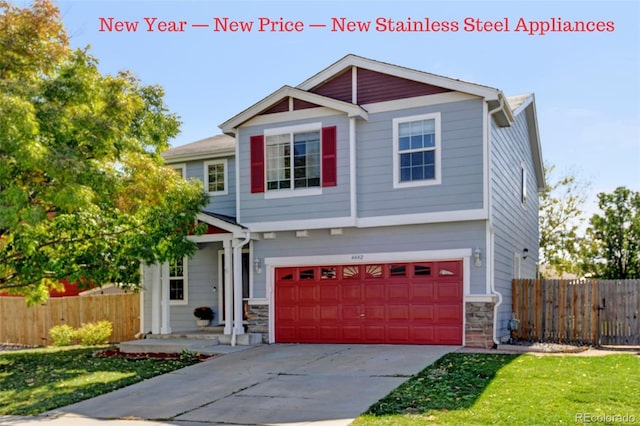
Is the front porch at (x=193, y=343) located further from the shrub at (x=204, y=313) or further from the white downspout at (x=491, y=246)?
the white downspout at (x=491, y=246)

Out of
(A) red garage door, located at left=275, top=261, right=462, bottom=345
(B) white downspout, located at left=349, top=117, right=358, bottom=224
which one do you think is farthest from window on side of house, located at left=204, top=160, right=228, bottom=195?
(B) white downspout, located at left=349, top=117, right=358, bottom=224

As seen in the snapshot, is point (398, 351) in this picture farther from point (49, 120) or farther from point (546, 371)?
point (49, 120)

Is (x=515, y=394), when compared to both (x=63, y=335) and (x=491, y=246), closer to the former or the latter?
(x=491, y=246)

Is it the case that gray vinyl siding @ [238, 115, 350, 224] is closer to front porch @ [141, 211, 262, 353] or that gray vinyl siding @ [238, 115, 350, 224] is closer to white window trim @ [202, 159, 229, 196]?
front porch @ [141, 211, 262, 353]

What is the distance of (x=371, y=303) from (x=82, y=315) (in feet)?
32.5

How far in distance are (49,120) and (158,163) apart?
332cm

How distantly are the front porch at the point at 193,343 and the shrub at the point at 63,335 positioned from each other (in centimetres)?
390

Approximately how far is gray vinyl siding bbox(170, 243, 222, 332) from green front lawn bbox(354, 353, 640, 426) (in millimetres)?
8145

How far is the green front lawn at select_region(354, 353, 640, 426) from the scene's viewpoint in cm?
779

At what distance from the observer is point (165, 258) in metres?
14.8

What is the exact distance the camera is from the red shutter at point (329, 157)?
50.7 ft

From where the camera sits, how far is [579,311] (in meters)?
15.8

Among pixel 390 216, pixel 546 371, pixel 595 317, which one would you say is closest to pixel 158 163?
pixel 390 216

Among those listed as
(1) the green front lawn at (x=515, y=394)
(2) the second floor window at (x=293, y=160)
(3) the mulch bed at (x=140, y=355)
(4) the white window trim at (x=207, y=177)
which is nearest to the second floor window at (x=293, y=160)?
(2) the second floor window at (x=293, y=160)
